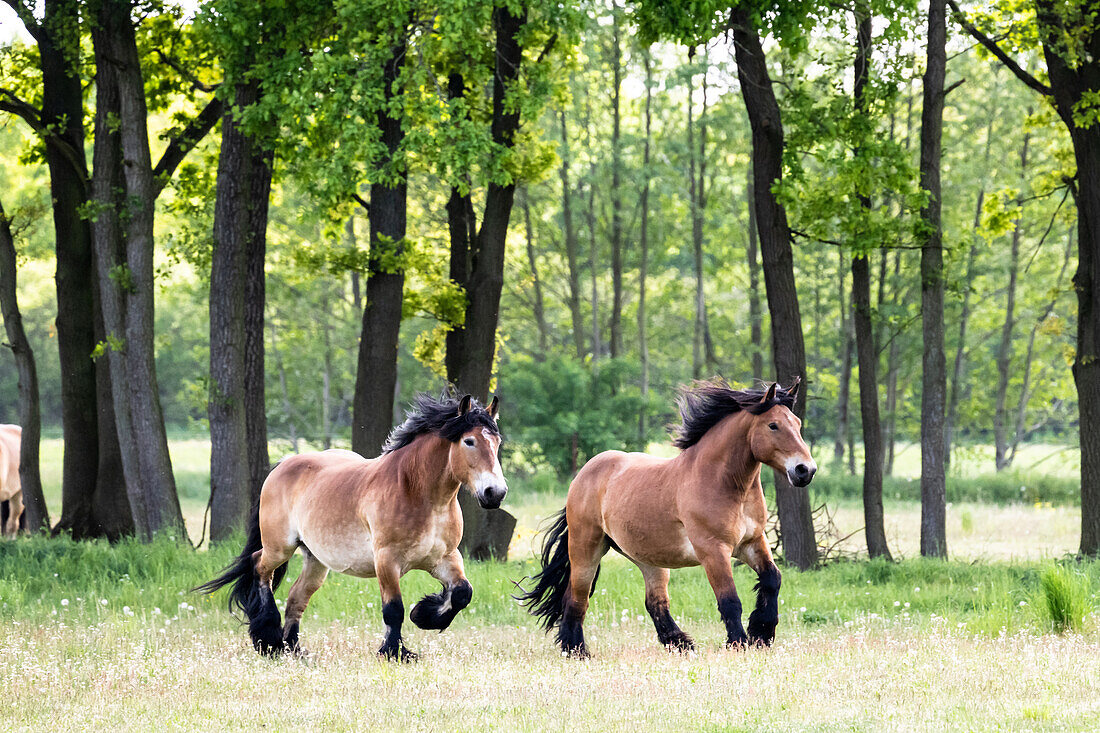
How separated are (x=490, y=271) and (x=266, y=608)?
8.72 meters

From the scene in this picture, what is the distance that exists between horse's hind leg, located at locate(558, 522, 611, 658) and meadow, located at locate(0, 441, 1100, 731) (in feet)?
0.80

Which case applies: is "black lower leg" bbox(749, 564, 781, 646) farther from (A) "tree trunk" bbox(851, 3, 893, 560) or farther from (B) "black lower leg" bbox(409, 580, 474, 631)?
(A) "tree trunk" bbox(851, 3, 893, 560)

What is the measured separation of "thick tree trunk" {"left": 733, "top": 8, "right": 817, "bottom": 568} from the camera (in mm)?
16125

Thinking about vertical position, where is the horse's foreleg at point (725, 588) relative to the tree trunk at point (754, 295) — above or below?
below

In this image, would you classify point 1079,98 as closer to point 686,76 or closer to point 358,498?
point 358,498

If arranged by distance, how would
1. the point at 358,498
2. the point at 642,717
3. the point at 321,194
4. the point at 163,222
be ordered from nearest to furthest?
the point at 642,717, the point at 358,498, the point at 321,194, the point at 163,222

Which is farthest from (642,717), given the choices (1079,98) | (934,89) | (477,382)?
(1079,98)

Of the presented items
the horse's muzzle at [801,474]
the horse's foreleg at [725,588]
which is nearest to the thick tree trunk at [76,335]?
the horse's foreleg at [725,588]

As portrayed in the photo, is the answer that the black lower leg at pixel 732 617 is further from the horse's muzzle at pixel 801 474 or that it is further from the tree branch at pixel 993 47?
the tree branch at pixel 993 47

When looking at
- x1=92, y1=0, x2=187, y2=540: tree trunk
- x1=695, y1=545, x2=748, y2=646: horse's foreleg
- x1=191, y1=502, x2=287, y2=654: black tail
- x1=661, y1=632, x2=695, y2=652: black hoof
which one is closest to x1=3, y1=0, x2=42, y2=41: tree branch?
x1=92, y1=0, x2=187, y2=540: tree trunk

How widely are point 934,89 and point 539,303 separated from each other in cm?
2773

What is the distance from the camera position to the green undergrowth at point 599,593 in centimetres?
1118

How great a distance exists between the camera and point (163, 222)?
41.4 meters

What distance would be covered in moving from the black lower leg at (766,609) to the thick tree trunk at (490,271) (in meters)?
9.23
